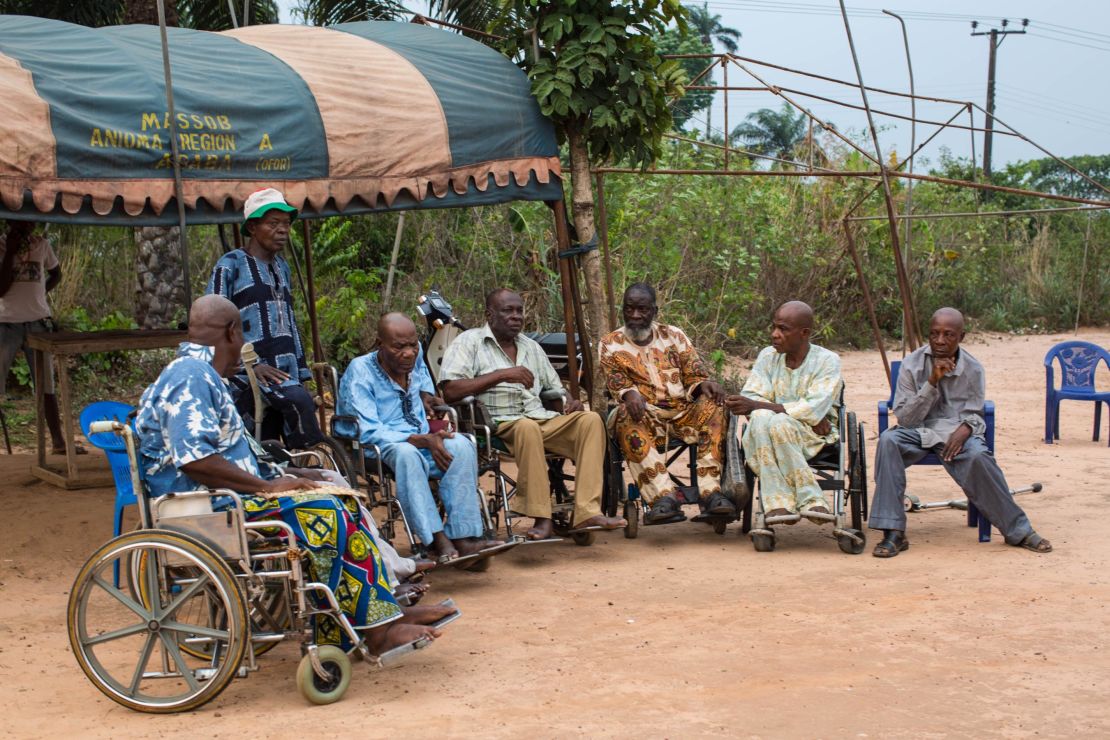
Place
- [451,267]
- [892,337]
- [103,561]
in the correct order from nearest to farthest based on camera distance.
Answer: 1. [103,561]
2. [451,267]
3. [892,337]

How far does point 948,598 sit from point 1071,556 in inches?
44.9

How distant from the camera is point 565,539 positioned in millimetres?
6898

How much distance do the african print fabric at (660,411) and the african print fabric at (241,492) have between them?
2.56m

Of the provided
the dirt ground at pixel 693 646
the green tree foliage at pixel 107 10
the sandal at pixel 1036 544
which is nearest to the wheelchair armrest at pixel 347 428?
the dirt ground at pixel 693 646

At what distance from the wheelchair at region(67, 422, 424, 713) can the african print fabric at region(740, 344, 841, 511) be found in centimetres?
275

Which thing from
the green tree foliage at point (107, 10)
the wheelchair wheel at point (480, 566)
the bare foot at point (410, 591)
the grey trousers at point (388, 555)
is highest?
the green tree foliage at point (107, 10)

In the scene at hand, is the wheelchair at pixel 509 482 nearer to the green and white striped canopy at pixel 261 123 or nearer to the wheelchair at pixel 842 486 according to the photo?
the wheelchair at pixel 842 486

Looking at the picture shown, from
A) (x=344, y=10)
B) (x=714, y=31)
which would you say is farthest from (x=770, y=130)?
(x=344, y=10)

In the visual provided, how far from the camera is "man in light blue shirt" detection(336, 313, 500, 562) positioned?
5711 mm

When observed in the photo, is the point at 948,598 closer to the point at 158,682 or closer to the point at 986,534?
the point at 986,534

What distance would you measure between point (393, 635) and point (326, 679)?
0.30 meters

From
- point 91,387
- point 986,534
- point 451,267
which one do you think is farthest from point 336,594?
point 451,267

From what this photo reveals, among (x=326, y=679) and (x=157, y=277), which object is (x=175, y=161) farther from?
(x=157, y=277)

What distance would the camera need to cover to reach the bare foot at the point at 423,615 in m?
4.58
